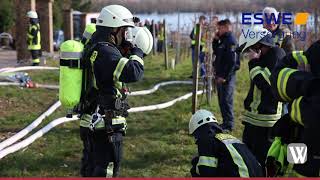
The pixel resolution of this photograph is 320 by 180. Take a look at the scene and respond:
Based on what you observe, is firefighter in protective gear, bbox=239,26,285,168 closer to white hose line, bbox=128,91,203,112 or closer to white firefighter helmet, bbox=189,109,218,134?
white firefighter helmet, bbox=189,109,218,134

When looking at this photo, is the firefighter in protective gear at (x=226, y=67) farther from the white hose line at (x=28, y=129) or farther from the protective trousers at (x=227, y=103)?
the white hose line at (x=28, y=129)

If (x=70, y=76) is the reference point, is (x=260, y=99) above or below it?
below

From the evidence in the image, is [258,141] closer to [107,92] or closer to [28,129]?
[107,92]

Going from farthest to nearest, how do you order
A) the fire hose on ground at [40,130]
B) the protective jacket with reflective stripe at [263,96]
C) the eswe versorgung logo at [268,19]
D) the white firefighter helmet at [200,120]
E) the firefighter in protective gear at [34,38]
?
the firefighter in protective gear at [34,38] → the fire hose on ground at [40,130] → the eswe versorgung logo at [268,19] → the protective jacket with reflective stripe at [263,96] → the white firefighter helmet at [200,120]

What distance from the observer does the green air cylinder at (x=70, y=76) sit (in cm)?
420

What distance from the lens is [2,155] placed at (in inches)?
239

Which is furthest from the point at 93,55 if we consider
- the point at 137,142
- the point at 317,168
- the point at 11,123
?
the point at 11,123

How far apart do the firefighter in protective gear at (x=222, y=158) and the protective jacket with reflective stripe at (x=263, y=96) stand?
1.15 m

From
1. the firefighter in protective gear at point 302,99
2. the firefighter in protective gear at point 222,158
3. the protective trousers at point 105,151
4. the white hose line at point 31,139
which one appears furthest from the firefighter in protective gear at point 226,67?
the firefighter in protective gear at point 302,99

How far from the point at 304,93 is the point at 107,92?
6.17 ft

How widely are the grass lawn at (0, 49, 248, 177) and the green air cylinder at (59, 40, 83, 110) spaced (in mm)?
1870

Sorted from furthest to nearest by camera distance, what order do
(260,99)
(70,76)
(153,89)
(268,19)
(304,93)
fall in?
1. (153,89)
2. (268,19)
3. (260,99)
4. (70,76)
5. (304,93)

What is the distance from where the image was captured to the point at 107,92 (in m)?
4.23

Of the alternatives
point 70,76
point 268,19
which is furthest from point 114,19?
point 268,19
